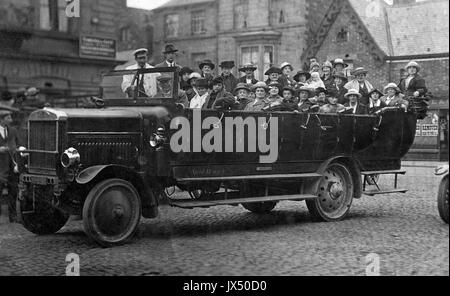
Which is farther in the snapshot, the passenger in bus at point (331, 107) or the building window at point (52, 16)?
the building window at point (52, 16)

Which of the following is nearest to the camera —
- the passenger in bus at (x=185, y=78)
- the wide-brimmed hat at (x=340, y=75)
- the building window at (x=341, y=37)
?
the passenger in bus at (x=185, y=78)

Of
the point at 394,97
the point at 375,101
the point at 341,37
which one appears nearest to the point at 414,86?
the point at 394,97

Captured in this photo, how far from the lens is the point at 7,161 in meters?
8.11

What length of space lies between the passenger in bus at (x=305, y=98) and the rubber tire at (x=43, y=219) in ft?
10.8

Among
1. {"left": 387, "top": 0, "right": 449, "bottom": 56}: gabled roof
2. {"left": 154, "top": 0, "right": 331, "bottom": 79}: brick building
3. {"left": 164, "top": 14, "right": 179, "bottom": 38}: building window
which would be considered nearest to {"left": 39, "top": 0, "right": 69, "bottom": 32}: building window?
{"left": 154, "top": 0, "right": 331, "bottom": 79}: brick building

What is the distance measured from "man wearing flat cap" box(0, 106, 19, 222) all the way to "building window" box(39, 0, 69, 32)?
1853mm

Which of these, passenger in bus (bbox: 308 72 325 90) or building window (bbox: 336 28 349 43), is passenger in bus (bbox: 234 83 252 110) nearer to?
passenger in bus (bbox: 308 72 325 90)

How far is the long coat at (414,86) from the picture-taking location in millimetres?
5805

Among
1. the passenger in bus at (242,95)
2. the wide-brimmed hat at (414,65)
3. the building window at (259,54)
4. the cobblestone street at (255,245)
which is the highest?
the building window at (259,54)

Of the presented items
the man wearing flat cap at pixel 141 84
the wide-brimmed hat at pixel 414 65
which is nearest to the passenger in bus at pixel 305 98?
the man wearing flat cap at pixel 141 84

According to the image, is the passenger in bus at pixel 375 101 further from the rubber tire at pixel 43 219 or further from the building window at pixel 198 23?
the rubber tire at pixel 43 219

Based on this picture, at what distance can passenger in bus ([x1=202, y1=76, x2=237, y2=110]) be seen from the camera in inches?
260

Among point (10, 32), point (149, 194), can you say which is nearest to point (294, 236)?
point (149, 194)
